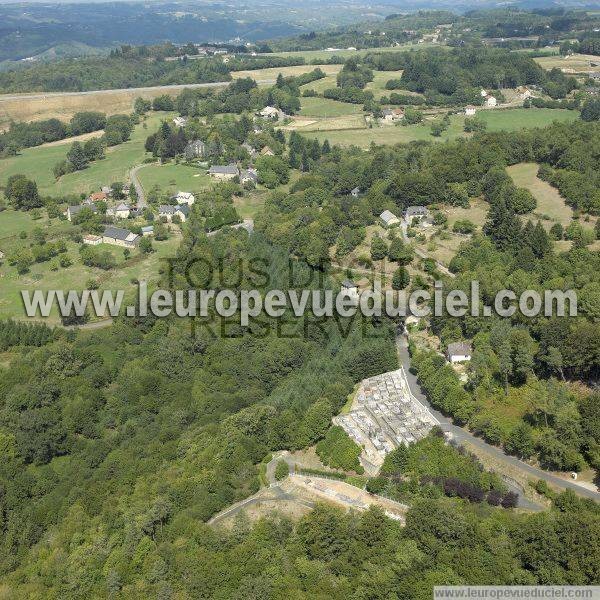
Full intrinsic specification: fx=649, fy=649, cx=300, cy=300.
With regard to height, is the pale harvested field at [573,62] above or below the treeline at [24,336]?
above

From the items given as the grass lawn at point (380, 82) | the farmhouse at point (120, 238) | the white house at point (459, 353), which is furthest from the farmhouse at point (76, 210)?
the grass lawn at point (380, 82)

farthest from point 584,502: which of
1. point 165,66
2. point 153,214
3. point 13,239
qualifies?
point 165,66

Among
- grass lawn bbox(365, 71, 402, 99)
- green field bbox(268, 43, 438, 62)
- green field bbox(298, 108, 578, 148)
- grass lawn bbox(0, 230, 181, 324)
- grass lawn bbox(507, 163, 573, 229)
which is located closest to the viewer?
grass lawn bbox(507, 163, 573, 229)

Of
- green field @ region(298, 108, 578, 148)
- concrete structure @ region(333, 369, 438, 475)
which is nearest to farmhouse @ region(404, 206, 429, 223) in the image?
concrete structure @ region(333, 369, 438, 475)

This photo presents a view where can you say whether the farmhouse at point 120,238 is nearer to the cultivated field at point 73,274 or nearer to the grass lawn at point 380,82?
the cultivated field at point 73,274

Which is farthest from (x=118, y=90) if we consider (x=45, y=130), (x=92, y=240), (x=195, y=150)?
(x=92, y=240)

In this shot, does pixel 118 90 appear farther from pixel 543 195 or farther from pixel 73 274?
pixel 543 195

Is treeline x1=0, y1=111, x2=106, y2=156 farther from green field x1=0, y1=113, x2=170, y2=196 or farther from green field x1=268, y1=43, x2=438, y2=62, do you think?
green field x1=268, y1=43, x2=438, y2=62
